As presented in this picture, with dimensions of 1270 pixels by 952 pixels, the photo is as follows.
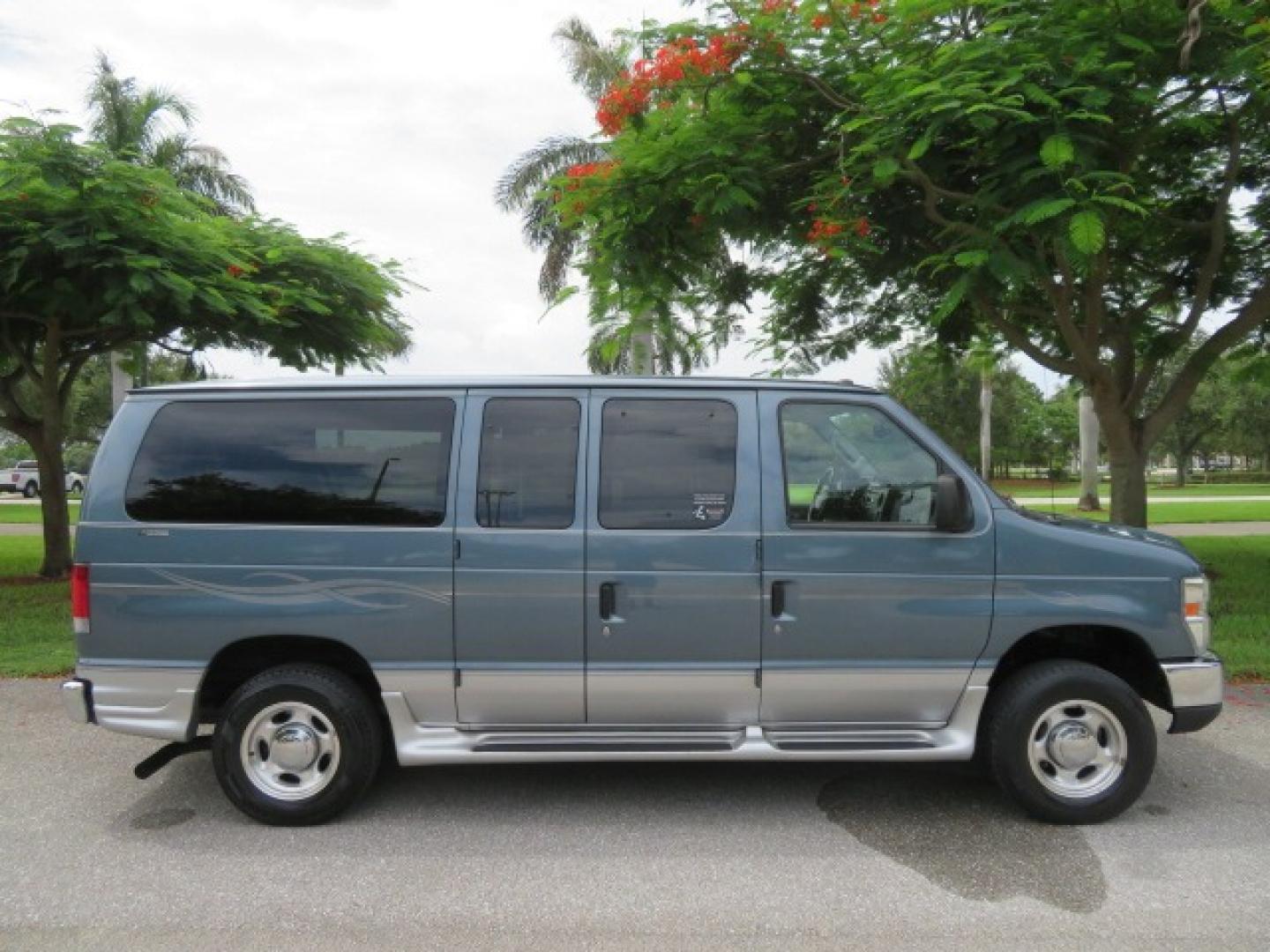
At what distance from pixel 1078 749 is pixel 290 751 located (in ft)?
11.9

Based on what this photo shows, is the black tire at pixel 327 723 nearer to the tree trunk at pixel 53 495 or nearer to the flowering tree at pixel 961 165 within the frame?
the flowering tree at pixel 961 165

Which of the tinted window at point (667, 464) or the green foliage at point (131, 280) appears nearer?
the tinted window at point (667, 464)

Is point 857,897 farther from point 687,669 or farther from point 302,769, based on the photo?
point 302,769

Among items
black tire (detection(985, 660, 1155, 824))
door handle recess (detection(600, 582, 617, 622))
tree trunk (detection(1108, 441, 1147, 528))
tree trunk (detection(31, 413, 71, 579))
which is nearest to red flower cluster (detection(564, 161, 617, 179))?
door handle recess (detection(600, 582, 617, 622))

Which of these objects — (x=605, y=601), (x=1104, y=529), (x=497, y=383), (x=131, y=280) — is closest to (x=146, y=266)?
(x=131, y=280)

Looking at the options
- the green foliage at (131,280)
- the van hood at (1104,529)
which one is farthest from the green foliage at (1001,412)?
the van hood at (1104,529)

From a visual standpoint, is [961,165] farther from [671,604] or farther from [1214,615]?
[671,604]

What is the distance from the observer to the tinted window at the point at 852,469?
13.9 feet

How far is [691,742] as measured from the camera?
4.10 m

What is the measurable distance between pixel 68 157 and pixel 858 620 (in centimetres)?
855

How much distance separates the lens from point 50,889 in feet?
11.8

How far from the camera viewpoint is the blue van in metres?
4.12

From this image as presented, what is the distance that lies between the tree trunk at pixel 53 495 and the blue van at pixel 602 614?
32.7ft

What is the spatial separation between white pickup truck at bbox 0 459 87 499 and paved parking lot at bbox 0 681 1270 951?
44733 mm
